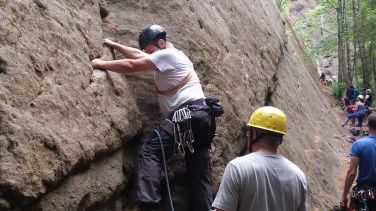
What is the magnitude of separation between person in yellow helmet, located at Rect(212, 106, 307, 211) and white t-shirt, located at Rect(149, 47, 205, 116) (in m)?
1.55

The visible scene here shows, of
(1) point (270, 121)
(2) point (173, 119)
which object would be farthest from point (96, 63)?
(1) point (270, 121)

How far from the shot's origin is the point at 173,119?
5.28m

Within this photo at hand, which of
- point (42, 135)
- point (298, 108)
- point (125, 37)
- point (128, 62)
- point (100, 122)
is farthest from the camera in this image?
point (298, 108)

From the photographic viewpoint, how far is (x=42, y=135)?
159 inches

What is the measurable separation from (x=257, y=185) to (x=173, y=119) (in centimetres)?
177

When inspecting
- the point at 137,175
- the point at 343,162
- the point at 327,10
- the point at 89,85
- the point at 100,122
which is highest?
the point at 327,10

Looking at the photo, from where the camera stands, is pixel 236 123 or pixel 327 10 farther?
pixel 327 10

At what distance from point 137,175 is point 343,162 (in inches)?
372

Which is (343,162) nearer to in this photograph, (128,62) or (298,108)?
(298,108)

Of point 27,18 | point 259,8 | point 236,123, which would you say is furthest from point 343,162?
point 27,18

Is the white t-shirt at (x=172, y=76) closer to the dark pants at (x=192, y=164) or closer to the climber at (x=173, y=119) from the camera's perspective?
the climber at (x=173, y=119)

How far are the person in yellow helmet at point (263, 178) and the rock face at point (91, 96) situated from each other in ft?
4.91

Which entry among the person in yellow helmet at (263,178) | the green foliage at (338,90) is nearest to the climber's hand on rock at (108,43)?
the person in yellow helmet at (263,178)

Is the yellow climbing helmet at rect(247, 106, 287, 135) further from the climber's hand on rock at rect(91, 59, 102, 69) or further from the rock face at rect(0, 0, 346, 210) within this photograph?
the climber's hand on rock at rect(91, 59, 102, 69)
